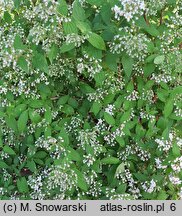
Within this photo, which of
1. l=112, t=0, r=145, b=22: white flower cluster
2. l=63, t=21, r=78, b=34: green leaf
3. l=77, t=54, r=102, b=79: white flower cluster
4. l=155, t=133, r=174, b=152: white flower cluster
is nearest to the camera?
l=112, t=0, r=145, b=22: white flower cluster

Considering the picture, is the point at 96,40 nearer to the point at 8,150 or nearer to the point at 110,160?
the point at 110,160

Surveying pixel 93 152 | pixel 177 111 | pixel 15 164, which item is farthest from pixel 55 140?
pixel 177 111

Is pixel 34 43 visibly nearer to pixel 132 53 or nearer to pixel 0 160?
pixel 132 53

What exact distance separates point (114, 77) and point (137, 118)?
15.9 inches

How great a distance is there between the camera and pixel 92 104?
3266mm

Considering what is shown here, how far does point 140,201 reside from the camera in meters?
3.10

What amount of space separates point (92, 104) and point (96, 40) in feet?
2.79

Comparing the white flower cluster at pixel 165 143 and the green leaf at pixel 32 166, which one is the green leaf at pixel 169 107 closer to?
the white flower cluster at pixel 165 143

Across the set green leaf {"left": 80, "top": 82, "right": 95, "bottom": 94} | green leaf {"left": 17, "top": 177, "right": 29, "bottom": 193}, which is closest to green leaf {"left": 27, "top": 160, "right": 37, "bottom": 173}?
green leaf {"left": 17, "top": 177, "right": 29, "bottom": 193}

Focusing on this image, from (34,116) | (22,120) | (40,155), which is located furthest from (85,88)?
(40,155)

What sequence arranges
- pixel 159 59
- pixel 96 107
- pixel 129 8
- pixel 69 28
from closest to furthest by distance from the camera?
pixel 129 8
pixel 69 28
pixel 159 59
pixel 96 107

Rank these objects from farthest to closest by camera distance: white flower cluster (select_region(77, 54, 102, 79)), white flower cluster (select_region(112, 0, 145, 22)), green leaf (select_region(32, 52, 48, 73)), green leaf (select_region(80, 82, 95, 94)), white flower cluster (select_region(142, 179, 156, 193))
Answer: green leaf (select_region(80, 82, 95, 94)) < white flower cluster (select_region(142, 179, 156, 193)) < white flower cluster (select_region(77, 54, 102, 79)) < green leaf (select_region(32, 52, 48, 73)) < white flower cluster (select_region(112, 0, 145, 22))

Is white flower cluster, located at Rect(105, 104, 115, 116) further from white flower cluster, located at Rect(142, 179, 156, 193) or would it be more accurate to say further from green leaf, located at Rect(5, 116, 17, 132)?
green leaf, located at Rect(5, 116, 17, 132)

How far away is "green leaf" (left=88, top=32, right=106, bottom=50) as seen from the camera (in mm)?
2525
